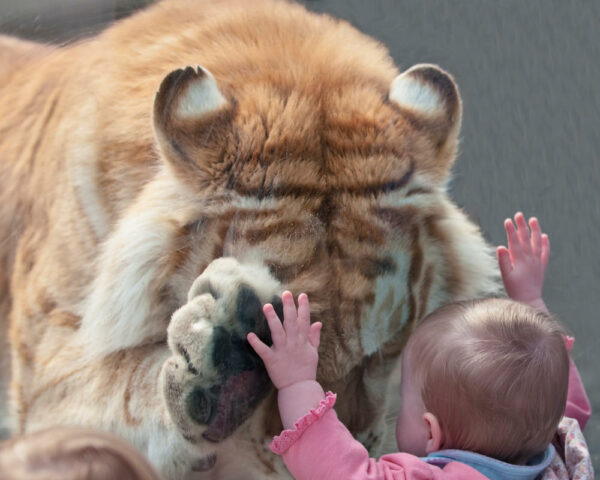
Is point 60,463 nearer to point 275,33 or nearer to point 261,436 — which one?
point 261,436

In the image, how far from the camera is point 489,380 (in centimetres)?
170

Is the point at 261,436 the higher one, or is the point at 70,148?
the point at 70,148

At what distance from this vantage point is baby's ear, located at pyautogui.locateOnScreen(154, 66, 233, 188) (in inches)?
65.8

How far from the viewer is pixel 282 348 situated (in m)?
1.64

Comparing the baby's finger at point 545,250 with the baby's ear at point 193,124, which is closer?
the baby's ear at point 193,124

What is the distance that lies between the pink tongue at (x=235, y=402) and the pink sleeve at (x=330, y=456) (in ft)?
0.30

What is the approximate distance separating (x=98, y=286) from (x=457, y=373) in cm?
75

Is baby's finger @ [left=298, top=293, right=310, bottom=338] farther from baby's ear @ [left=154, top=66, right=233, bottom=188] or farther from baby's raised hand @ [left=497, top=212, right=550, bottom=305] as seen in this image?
baby's raised hand @ [left=497, top=212, right=550, bottom=305]

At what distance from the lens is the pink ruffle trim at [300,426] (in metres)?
1.67

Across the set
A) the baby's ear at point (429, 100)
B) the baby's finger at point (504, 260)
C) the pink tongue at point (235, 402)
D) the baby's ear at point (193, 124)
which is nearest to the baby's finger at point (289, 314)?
the pink tongue at point (235, 402)

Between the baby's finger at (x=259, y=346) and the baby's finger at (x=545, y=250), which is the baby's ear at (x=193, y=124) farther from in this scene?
the baby's finger at (x=545, y=250)

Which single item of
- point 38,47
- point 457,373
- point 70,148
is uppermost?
point 38,47

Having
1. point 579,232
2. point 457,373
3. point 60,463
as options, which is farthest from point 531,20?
point 60,463

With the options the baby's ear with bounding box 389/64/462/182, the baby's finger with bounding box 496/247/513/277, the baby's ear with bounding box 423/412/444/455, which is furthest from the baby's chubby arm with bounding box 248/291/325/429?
the baby's finger with bounding box 496/247/513/277
